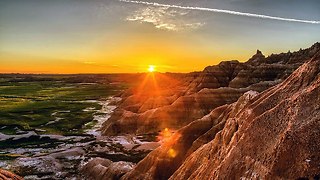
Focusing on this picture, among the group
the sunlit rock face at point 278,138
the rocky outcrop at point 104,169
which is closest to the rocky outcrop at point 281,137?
the sunlit rock face at point 278,138

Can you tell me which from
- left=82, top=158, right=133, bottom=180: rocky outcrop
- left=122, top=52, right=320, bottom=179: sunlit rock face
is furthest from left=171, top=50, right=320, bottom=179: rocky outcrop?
left=82, top=158, right=133, bottom=180: rocky outcrop

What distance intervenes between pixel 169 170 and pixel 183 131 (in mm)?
3633

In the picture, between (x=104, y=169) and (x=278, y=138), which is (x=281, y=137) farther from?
(x=104, y=169)

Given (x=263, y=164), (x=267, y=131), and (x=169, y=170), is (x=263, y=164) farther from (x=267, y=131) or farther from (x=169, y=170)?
(x=169, y=170)

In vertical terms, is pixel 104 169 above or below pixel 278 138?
below

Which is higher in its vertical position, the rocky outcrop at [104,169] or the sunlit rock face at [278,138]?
the sunlit rock face at [278,138]

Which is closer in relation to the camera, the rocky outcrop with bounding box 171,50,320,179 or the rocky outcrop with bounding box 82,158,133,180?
the rocky outcrop with bounding box 171,50,320,179

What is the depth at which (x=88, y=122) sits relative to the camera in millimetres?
77688

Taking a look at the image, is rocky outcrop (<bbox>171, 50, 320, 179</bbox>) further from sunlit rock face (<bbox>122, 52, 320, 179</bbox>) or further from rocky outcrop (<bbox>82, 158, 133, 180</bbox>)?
rocky outcrop (<bbox>82, 158, 133, 180</bbox>)

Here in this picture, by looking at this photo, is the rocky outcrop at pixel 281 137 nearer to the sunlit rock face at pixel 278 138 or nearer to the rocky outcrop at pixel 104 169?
the sunlit rock face at pixel 278 138

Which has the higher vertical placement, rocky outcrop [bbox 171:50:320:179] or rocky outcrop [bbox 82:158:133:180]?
rocky outcrop [bbox 171:50:320:179]

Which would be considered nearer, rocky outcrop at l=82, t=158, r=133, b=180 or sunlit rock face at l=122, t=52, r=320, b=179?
sunlit rock face at l=122, t=52, r=320, b=179

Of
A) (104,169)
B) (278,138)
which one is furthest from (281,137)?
(104,169)

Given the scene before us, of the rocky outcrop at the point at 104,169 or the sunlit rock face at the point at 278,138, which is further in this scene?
the rocky outcrop at the point at 104,169
